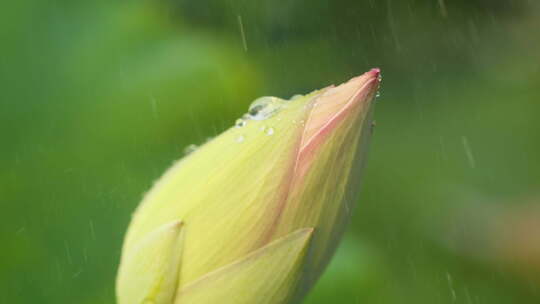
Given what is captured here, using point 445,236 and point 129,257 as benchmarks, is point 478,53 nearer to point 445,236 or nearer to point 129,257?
point 445,236

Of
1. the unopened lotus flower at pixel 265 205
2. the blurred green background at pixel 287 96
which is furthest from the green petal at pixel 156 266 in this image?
the blurred green background at pixel 287 96

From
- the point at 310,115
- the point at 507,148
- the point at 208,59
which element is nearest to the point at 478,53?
the point at 507,148

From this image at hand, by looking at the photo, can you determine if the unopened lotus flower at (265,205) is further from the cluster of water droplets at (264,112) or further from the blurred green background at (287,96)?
the blurred green background at (287,96)

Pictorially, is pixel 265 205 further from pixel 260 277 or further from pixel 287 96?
pixel 287 96

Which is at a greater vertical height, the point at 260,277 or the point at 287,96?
the point at 260,277

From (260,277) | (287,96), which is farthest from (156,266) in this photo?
(287,96)

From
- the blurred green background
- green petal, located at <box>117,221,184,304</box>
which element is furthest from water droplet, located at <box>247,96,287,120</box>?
the blurred green background

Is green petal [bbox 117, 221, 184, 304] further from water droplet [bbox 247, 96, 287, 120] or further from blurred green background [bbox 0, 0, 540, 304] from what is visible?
blurred green background [bbox 0, 0, 540, 304]
